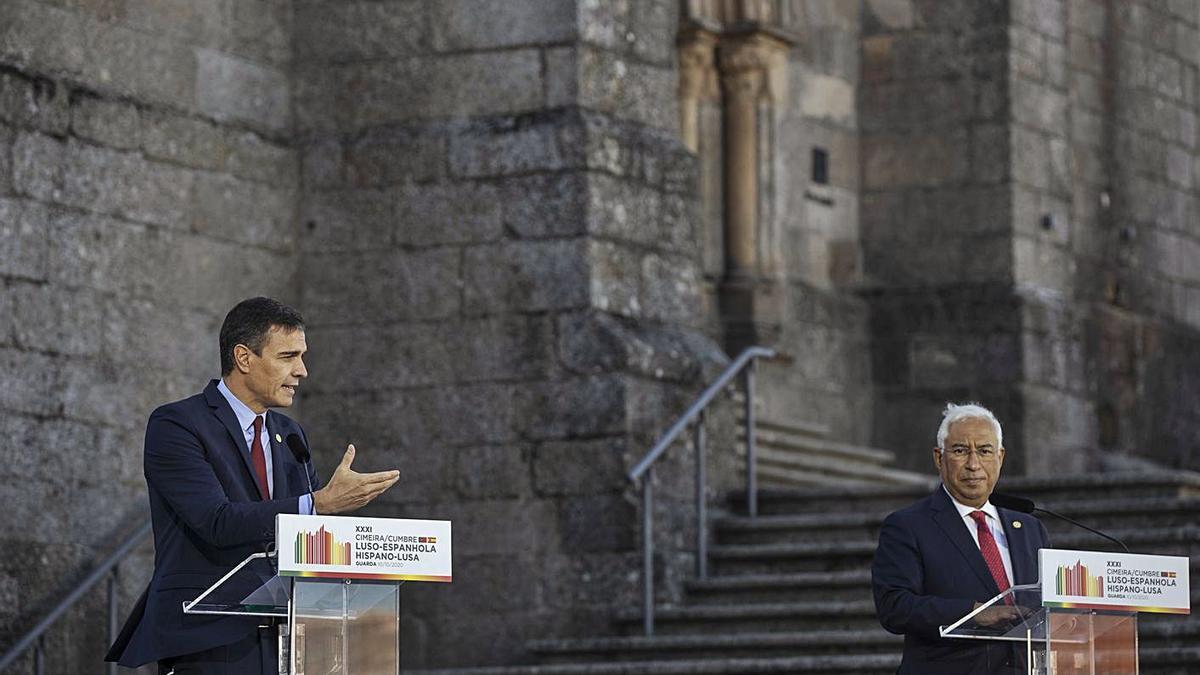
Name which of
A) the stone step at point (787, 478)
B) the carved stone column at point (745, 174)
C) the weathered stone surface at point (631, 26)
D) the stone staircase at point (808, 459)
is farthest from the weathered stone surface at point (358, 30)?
the carved stone column at point (745, 174)

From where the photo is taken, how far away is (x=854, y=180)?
15602mm

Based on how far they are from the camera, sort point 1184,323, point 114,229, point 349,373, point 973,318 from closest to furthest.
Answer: point 114,229 < point 349,373 < point 973,318 < point 1184,323

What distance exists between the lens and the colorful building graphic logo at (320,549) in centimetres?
534

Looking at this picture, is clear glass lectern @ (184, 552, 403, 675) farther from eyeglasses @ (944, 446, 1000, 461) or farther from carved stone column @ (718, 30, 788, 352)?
carved stone column @ (718, 30, 788, 352)

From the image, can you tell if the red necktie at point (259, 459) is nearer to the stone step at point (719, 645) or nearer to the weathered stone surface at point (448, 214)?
the stone step at point (719, 645)

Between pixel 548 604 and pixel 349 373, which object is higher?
pixel 349 373

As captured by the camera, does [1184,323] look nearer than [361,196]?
No

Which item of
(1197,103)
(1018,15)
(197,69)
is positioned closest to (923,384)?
(1018,15)

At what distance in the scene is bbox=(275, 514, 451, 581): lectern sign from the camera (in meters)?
5.33

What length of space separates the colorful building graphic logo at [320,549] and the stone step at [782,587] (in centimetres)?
539

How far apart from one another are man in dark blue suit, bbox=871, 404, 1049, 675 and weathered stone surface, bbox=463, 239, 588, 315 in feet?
15.2

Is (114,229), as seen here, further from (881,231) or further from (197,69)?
(881,231)

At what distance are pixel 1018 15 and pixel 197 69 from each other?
5671 mm

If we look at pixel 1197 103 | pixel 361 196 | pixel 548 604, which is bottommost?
pixel 548 604
